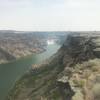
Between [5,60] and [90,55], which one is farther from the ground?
[90,55]

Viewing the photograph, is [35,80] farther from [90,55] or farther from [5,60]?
[5,60]

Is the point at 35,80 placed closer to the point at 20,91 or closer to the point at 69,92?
the point at 20,91

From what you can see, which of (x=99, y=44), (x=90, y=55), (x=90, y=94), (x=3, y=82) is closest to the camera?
(x=90, y=94)

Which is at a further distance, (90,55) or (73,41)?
(73,41)

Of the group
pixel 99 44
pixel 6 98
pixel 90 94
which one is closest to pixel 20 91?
pixel 6 98

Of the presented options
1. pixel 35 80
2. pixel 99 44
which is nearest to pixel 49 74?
pixel 35 80

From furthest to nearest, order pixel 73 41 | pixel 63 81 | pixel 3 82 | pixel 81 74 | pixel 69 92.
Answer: pixel 73 41 → pixel 3 82 → pixel 81 74 → pixel 63 81 → pixel 69 92

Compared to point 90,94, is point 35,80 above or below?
below

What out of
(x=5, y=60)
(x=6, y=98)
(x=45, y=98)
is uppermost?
(x=45, y=98)

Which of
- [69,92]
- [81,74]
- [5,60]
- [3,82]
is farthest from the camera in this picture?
[5,60]
